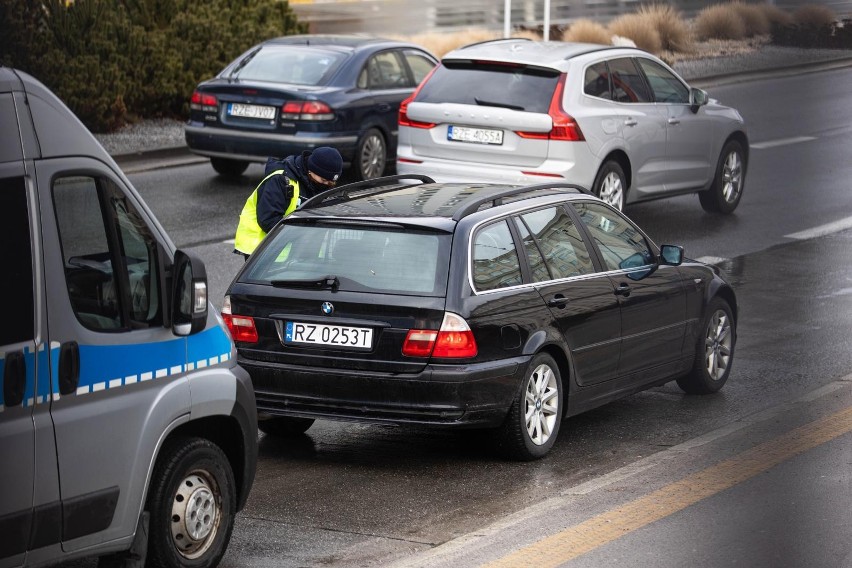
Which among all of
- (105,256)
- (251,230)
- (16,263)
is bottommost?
(251,230)

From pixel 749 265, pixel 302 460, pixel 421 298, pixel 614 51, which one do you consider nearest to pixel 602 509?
pixel 421 298

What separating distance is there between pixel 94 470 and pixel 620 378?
3968 mm

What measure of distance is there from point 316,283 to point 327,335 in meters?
0.26

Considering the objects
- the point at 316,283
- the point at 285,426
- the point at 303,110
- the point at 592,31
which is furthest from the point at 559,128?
the point at 592,31

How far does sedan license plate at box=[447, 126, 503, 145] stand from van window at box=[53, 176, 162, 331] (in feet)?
26.2

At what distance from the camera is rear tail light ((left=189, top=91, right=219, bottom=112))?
49.8 feet

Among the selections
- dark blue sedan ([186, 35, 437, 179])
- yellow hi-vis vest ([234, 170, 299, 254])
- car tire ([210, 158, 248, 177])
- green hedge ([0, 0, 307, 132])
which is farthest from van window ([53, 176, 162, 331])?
car tire ([210, 158, 248, 177])

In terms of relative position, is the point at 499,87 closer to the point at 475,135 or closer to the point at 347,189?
the point at 475,135

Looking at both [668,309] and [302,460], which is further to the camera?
[668,309]

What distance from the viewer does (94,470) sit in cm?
420

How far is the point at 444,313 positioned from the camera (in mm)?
6586

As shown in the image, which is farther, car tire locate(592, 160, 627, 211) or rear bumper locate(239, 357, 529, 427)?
car tire locate(592, 160, 627, 211)

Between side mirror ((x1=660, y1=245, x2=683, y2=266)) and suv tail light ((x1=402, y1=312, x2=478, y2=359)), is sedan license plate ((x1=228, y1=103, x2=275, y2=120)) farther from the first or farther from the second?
suv tail light ((x1=402, y1=312, x2=478, y2=359))

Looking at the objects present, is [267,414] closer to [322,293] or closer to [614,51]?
[322,293]
